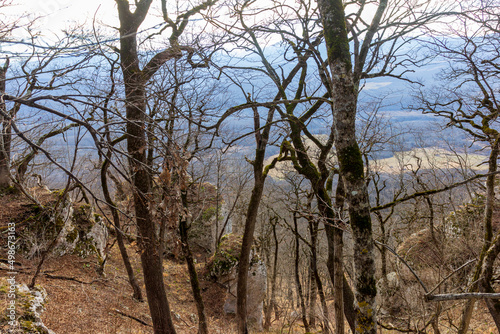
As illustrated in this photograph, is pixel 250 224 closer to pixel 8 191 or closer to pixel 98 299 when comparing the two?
pixel 98 299

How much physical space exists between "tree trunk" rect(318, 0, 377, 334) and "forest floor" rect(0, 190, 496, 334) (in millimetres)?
A: 3205

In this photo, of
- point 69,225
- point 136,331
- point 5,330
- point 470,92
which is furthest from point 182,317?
point 470,92

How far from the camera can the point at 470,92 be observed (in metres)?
7.82

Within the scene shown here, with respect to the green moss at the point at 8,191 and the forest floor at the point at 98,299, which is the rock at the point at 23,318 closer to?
the forest floor at the point at 98,299

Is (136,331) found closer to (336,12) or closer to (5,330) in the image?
(5,330)

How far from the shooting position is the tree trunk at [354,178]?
9.63 feet

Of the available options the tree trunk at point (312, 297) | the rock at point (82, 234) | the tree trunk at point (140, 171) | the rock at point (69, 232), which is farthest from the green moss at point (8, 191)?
the tree trunk at point (312, 297)

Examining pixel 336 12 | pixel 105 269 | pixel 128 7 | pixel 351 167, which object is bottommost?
pixel 105 269

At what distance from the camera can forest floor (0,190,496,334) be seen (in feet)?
21.0

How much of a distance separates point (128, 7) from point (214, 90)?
11.9 feet

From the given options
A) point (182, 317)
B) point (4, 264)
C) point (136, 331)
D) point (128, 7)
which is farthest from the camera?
point (182, 317)

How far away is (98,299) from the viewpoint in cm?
810

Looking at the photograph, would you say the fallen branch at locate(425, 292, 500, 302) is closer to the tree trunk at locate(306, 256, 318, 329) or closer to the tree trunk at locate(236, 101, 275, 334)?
the tree trunk at locate(236, 101, 275, 334)

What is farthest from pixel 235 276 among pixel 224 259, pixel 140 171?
pixel 140 171
